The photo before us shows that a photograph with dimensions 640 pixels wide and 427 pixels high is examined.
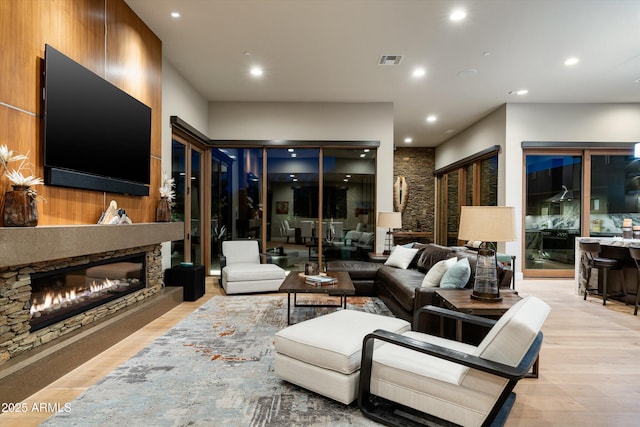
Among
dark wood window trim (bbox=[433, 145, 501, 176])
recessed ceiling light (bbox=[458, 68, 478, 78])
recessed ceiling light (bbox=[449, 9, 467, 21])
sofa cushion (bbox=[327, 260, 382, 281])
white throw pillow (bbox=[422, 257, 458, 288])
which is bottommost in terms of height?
sofa cushion (bbox=[327, 260, 382, 281])

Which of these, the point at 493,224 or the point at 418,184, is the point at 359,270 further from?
the point at 418,184

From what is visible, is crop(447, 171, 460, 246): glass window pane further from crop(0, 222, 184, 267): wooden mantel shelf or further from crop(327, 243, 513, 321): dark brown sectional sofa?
crop(0, 222, 184, 267): wooden mantel shelf

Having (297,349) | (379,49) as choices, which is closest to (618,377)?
(297,349)

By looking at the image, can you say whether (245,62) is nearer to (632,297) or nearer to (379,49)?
(379,49)

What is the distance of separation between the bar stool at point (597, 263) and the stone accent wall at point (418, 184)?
5.38m

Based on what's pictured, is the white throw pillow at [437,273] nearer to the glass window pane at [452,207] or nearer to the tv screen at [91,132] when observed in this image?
the tv screen at [91,132]

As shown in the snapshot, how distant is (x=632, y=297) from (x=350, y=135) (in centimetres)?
492

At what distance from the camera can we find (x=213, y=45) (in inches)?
170

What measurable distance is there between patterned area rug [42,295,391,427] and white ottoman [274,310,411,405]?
0.42 ft

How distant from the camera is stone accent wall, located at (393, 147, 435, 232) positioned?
34.4 ft

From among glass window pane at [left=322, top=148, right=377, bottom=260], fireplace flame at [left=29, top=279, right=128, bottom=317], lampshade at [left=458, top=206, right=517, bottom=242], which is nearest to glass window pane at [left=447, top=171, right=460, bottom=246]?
glass window pane at [left=322, top=148, right=377, bottom=260]

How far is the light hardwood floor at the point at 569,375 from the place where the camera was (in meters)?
2.06

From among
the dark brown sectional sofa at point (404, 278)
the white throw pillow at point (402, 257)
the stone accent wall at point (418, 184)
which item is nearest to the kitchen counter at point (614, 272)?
the dark brown sectional sofa at point (404, 278)

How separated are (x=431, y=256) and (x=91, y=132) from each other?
405 centimetres
